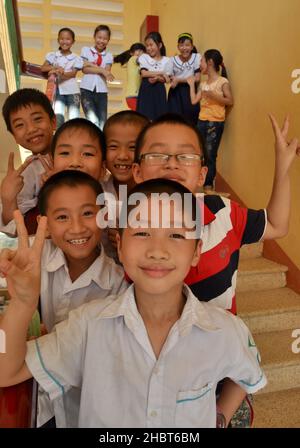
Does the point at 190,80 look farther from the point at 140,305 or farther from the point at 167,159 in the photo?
the point at 140,305

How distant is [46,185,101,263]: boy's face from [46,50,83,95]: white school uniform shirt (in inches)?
113

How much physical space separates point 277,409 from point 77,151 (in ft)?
5.56

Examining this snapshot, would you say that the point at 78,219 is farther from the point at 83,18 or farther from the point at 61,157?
the point at 83,18

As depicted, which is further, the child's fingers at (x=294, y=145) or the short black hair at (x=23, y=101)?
the short black hair at (x=23, y=101)

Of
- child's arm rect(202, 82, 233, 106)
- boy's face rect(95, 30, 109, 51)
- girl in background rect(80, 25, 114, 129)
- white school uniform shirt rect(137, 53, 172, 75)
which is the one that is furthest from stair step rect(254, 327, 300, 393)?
boy's face rect(95, 30, 109, 51)

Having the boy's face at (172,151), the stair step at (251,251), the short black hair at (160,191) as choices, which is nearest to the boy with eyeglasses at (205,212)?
the boy's face at (172,151)

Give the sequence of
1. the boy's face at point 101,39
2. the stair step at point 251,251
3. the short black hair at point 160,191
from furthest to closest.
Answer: the boy's face at point 101,39, the stair step at point 251,251, the short black hair at point 160,191

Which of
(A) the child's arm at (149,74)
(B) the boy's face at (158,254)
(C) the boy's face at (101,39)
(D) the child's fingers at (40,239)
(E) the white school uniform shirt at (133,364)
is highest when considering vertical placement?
(C) the boy's face at (101,39)

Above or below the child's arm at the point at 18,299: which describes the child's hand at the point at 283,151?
above

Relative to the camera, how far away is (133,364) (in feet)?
2.81

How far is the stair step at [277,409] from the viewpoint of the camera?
197 centimetres

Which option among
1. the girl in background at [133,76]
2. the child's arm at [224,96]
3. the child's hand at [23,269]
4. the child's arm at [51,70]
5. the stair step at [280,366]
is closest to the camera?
the child's hand at [23,269]

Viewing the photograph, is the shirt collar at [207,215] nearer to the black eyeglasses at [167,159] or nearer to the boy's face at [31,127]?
the black eyeglasses at [167,159]

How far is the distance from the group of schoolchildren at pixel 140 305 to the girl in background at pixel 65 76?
9.03 feet
